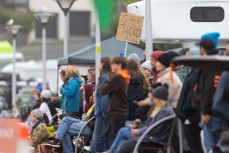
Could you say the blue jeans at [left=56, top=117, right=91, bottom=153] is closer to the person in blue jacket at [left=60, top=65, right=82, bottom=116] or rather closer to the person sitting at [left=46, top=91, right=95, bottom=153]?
the person sitting at [left=46, top=91, right=95, bottom=153]

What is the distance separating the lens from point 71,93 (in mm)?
20625

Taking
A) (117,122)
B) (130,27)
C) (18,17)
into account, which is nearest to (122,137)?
(117,122)

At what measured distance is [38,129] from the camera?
2036 cm

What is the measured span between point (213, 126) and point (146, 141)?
124 cm

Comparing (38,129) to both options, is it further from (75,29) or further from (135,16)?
(75,29)

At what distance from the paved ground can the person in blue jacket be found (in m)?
59.0

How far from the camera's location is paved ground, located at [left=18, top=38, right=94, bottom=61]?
266ft

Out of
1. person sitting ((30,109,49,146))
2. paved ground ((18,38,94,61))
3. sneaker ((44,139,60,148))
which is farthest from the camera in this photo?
paved ground ((18,38,94,61))

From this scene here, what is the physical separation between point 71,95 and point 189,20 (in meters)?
2.78

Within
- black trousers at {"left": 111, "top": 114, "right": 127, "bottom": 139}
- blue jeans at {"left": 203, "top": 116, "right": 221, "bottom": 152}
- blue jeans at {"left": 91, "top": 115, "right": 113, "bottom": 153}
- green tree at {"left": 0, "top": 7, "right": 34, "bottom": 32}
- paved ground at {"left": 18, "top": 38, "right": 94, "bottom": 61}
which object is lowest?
paved ground at {"left": 18, "top": 38, "right": 94, "bottom": 61}

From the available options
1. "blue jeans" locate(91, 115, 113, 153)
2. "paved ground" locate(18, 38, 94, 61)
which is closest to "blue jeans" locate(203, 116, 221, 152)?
"blue jeans" locate(91, 115, 113, 153)

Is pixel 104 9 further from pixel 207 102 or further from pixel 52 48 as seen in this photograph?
pixel 52 48

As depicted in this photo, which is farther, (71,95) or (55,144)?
(71,95)

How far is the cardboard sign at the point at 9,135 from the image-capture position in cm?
1495
